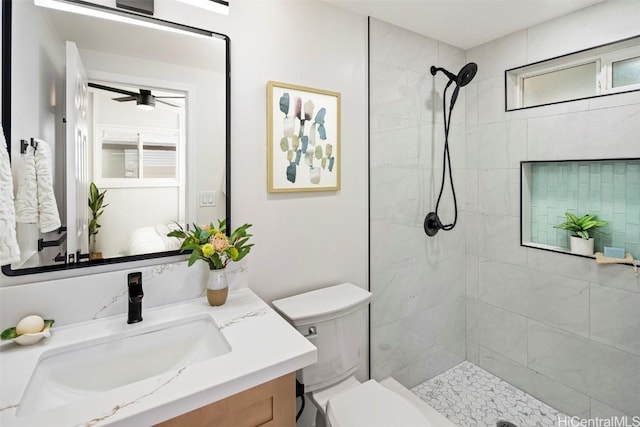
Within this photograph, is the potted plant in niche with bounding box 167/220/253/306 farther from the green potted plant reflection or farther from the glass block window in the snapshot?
the glass block window

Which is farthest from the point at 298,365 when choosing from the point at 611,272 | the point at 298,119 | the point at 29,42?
the point at 611,272

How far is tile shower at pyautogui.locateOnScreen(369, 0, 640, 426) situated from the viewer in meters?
1.78

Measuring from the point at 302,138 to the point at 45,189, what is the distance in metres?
1.07

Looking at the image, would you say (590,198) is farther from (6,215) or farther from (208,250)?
(6,215)

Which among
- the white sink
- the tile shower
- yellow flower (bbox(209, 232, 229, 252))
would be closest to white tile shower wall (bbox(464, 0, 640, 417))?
the tile shower

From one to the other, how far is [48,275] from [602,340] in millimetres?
2676

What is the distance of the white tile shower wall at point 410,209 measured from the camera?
2.00m

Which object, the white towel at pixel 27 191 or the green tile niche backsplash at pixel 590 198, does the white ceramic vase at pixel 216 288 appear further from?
the green tile niche backsplash at pixel 590 198

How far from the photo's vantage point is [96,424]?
715 millimetres

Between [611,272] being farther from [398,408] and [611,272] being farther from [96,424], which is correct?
[96,424]

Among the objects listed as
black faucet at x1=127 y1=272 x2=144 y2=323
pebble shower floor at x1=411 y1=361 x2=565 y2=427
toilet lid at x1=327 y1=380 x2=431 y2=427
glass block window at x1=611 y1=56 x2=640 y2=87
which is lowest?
pebble shower floor at x1=411 y1=361 x2=565 y2=427

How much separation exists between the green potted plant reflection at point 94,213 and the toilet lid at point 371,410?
1.14 meters

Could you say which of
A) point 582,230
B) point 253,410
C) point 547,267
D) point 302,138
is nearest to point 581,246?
point 582,230

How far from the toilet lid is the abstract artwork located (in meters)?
1.00
